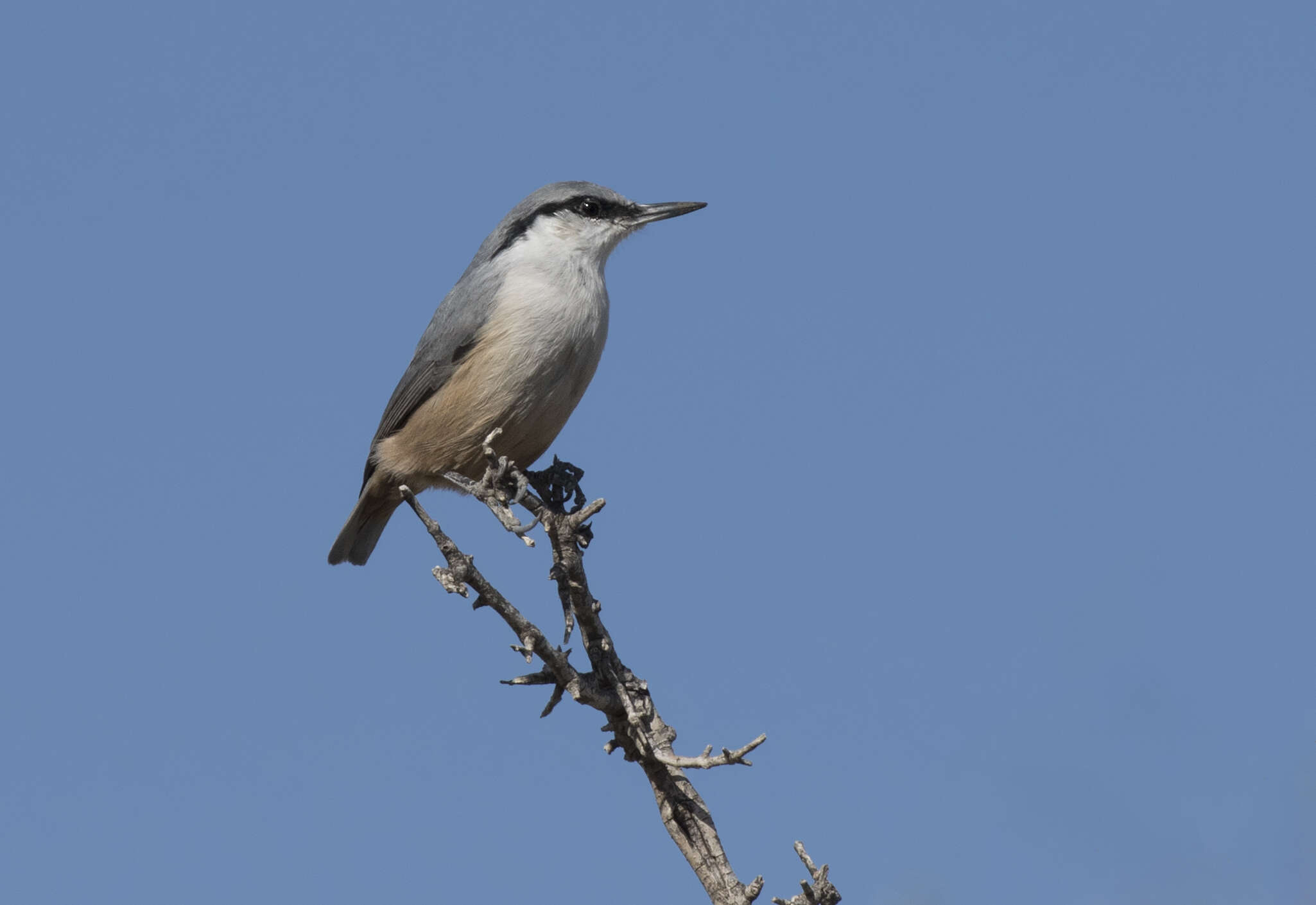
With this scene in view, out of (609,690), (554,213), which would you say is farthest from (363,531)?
(609,690)

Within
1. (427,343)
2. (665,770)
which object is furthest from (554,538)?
(427,343)

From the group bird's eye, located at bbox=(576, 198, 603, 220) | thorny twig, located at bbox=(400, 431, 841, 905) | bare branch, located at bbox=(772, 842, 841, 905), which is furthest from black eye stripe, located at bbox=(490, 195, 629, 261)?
bare branch, located at bbox=(772, 842, 841, 905)

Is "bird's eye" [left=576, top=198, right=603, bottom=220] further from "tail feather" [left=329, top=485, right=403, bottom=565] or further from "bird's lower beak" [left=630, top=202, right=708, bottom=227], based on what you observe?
"tail feather" [left=329, top=485, right=403, bottom=565]

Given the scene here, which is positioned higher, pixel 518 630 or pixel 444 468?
pixel 444 468

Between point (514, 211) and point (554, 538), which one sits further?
point (514, 211)

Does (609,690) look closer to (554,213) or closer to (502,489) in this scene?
(502,489)

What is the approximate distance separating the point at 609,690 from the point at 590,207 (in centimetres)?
325

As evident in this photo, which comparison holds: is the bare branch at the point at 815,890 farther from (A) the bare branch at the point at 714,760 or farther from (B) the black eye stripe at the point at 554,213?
(B) the black eye stripe at the point at 554,213

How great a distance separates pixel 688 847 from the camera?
4918mm

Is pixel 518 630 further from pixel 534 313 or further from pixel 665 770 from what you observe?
pixel 534 313

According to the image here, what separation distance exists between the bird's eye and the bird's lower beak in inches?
7.8

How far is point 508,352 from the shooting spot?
6578 mm

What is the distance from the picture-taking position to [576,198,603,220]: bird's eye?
7.44 m

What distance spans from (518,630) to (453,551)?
36 centimetres
